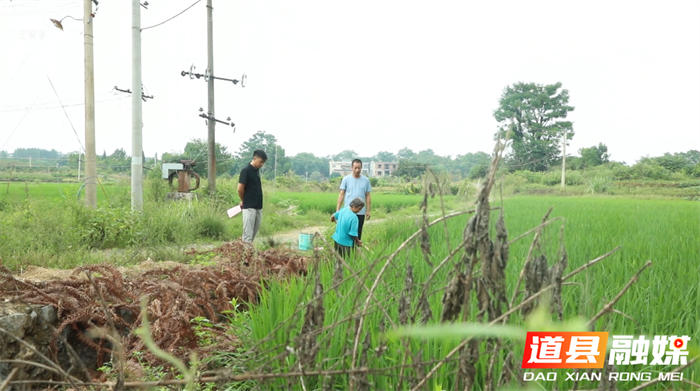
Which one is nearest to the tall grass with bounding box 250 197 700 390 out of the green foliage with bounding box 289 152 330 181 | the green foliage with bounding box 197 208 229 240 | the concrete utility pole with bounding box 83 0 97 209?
the green foliage with bounding box 197 208 229 240

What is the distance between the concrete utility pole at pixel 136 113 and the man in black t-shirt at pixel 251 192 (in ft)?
13.0

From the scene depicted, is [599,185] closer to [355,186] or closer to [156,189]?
[355,186]

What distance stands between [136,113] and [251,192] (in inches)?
190

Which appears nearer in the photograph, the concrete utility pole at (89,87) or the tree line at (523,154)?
the tree line at (523,154)

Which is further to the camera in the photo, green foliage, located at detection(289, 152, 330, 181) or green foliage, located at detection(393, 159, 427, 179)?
green foliage, located at detection(289, 152, 330, 181)

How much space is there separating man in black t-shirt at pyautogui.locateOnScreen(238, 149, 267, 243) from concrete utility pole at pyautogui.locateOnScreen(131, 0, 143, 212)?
3.95 metres

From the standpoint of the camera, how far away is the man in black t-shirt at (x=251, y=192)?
6961mm

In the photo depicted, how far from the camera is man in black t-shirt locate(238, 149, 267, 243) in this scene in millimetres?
6961

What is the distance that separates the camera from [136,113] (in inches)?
401

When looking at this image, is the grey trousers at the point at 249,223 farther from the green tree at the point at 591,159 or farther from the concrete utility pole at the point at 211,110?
the green tree at the point at 591,159

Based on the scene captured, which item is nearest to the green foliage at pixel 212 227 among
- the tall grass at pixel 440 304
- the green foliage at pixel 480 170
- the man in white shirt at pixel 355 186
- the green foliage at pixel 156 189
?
the man in white shirt at pixel 355 186

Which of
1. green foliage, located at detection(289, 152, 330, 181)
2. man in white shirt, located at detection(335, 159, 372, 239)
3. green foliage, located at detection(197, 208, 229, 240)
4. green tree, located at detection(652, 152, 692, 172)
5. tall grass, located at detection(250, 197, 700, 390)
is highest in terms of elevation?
green foliage, located at detection(289, 152, 330, 181)

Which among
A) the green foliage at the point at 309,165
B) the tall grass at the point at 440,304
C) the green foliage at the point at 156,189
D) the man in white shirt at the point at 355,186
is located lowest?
the tall grass at the point at 440,304

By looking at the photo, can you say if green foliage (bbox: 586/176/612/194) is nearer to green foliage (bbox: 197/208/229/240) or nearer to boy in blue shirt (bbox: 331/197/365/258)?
green foliage (bbox: 197/208/229/240)
